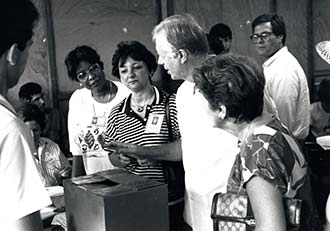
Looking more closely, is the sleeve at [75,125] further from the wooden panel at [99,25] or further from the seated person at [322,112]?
the seated person at [322,112]

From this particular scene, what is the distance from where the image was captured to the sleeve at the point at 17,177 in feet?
2.82

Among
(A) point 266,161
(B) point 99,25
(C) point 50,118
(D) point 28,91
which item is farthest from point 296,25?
(A) point 266,161

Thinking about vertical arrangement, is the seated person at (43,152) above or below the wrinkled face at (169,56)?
below

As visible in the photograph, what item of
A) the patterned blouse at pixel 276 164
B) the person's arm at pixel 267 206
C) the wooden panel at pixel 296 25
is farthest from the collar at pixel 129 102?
the wooden panel at pixel 296 25

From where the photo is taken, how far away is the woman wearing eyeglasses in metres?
2.31

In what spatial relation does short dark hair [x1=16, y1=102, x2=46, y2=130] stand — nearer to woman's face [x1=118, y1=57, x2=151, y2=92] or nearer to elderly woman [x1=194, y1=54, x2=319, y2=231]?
woman's face [x1=118, y1=57, x2=151, y2=92]

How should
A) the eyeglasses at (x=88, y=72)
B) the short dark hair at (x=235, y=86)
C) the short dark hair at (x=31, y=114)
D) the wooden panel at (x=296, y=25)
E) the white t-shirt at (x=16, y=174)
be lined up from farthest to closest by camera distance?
the wooden panel at (x=296, y=25) → the short dark hair at (x=31, y=114) → the eyeglasses at (x=88, y=72) → the short dark hair at (x=235, y=86) → the white t-shirt at (x=16, y=174)

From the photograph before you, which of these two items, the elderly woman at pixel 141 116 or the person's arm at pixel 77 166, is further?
the person's arm at pixel 77 166

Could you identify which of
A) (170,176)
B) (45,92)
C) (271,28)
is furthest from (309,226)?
(45,92)

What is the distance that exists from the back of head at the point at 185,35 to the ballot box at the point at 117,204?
1.88 ft

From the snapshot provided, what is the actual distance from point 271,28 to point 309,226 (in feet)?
5.98

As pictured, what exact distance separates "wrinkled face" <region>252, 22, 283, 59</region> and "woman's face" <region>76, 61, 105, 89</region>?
1.02 m

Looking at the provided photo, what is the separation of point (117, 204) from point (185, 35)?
0.77 meters

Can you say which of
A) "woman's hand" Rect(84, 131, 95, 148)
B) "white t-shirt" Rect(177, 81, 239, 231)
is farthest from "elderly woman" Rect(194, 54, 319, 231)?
"woman's hand" Rect(84, 131, 95, 148)
